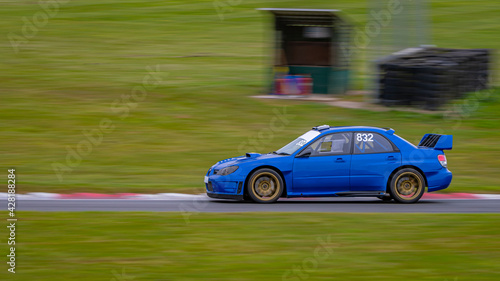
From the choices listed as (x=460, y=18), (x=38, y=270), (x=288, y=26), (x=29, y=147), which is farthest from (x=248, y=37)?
(x=38, y=270)

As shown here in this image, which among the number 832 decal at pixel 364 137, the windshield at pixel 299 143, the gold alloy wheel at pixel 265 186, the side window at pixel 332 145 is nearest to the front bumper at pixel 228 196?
the gold alloy wheel at pixel 265 186

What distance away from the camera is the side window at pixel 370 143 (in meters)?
12.2

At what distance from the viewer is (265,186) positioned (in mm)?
12000

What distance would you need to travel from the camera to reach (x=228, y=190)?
39.2ft

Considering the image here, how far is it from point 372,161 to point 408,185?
30.4 inches

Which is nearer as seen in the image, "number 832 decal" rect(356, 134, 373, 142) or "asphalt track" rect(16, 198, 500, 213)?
"asphalt track" rect(16, 198, 500, 213)

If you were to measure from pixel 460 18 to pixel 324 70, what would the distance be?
16.3 metres

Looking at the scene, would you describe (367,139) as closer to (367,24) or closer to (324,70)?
(324,70)

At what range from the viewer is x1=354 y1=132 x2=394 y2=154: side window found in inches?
480

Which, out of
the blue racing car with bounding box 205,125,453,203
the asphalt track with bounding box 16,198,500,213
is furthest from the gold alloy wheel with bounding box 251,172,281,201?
the asphalt track with bounding box 16,198,500,213

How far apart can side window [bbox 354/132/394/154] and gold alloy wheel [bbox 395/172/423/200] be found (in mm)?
506

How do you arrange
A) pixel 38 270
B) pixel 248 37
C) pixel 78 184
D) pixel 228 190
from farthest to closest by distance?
pixel 248 37 < pixel 78 184 < pixel 228 190 < pixel 38 270

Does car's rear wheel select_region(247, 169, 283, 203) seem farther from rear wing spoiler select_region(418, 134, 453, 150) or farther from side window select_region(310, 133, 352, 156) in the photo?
rear wing spoiler select_region(418, 134, 453, 150)

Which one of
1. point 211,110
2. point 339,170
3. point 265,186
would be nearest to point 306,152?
point 339,170
